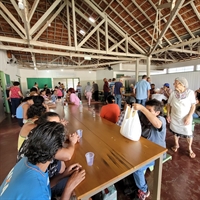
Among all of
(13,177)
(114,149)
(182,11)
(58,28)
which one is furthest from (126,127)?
(58,28)

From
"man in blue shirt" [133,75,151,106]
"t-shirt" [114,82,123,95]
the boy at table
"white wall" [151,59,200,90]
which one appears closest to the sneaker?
the boy at table

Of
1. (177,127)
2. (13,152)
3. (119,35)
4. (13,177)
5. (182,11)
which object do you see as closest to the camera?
→ (13,177)

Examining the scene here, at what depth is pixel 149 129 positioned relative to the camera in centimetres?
148

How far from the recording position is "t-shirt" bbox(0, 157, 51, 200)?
54cm

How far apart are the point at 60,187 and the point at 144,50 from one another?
272 inches

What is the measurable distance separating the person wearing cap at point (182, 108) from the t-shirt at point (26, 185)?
87.5 inches

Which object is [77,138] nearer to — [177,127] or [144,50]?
[177,127]

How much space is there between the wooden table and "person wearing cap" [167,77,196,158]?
1.21 metres

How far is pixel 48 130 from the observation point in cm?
76

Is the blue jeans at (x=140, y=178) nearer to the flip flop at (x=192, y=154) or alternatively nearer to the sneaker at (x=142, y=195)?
the sneaker at (x=142, y=195)

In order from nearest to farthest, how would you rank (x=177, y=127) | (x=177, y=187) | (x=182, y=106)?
(x=177, y=187) < (x=182, y=106) < (x=177, y=127)

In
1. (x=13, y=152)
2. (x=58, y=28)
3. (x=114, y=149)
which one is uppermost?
(x=58, y=28)

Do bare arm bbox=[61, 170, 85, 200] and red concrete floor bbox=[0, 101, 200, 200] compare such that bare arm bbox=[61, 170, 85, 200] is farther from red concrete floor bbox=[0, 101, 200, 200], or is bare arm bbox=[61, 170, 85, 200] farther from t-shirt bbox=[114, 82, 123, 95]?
t-shirt bbox=[114, 82, 123, 95]

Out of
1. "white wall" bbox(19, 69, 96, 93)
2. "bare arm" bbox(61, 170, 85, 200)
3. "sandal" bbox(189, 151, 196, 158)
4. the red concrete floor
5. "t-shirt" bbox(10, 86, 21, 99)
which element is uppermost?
"white wall" bbox(19, 69, 96, 93)
